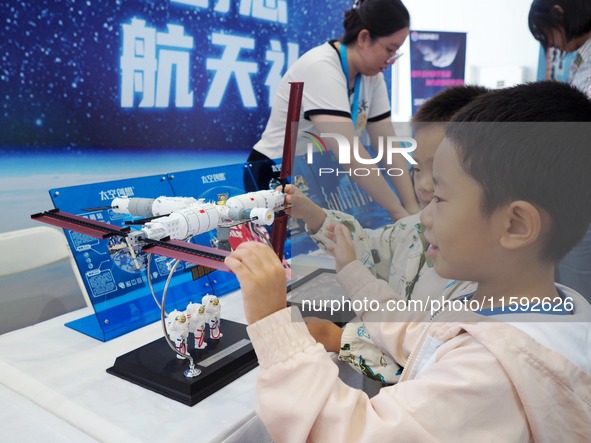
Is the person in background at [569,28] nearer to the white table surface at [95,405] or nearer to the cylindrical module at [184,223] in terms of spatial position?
the cylindrical module at [184,223]

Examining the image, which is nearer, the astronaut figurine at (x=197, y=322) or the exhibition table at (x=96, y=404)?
the exhibition table at (x=96, y=404)

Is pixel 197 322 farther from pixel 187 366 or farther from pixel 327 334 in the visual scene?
pixel 327 334

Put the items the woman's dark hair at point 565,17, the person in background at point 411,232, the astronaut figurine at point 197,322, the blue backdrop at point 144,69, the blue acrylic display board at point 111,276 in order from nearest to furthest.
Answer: the person in background at point 411,232
the astronaut figurine at point 197,322
the blue acrylic display board at point 111,276
the woman's dark hair at point 565,17
the blue backdrop at point 144,69

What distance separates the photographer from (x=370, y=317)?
0.69 metres

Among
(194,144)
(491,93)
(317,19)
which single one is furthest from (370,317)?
(317,19)

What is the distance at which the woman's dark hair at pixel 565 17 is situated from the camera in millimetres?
1291

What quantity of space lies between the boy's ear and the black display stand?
0.52 m

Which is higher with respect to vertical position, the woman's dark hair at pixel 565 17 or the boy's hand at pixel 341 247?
the woman's dark hair at pixel 565 17

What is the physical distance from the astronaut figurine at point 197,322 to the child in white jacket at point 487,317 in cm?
32

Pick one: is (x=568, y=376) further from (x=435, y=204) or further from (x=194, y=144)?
(x=194, y=144)

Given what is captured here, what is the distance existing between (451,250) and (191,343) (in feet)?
1.80

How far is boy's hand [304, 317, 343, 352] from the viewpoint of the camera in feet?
2.70

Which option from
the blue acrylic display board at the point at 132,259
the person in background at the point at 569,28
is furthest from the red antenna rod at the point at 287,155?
the person in background at the point at 569,28

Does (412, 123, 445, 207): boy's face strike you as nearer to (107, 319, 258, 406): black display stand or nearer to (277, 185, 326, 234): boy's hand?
(277, 185, 326, 234): boy's hand
